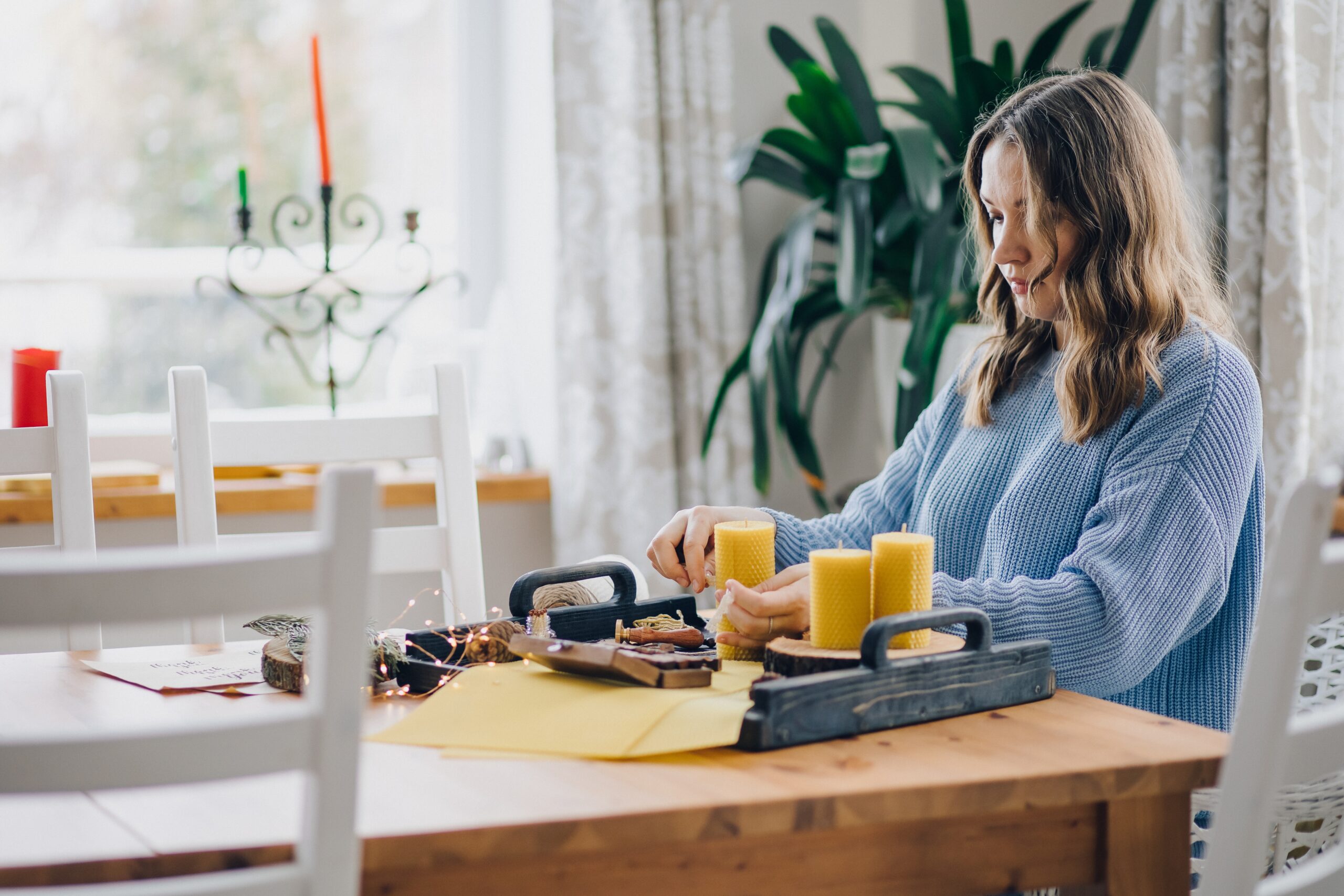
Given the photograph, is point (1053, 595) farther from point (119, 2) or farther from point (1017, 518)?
point (119, 2)

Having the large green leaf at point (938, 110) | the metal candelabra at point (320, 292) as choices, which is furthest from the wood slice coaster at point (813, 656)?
the metal candelabra at point (320, 292)

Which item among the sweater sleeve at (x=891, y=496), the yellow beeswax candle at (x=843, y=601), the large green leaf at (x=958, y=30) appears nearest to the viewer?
the yellow beeswax candle at (x=843, y=601)

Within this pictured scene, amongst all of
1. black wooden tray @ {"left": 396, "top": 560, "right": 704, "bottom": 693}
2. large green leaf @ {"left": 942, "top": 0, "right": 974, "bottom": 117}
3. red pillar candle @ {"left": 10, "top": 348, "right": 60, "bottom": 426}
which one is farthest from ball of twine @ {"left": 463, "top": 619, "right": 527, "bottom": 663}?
large green leaf @ {"left": 942, "top": 0, "right": 974, "bottom": 117}

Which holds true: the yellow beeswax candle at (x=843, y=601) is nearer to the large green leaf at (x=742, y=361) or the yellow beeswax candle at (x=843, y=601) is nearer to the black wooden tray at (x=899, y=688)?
the black wooden tray at (x=899, y=688)

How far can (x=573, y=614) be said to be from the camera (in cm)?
131

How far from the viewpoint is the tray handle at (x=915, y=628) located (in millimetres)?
1008

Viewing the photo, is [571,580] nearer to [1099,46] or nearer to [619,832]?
[619,832]

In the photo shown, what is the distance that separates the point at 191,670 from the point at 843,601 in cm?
68

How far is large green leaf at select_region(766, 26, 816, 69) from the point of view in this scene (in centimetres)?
243

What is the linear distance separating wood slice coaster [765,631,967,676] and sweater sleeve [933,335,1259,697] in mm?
112

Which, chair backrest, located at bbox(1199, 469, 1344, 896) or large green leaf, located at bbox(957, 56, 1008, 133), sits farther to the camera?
large green leaf, located at bbox(957, 56, 1008, 133)

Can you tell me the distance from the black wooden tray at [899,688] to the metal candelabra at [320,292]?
72.5 inches

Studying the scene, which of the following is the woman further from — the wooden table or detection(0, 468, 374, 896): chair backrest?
detection(0, 468, 374, 896): chair backrest

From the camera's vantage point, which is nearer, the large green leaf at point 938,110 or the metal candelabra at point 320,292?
the large green leaf at point 938,110
